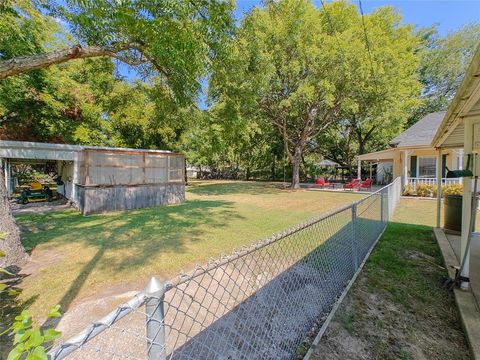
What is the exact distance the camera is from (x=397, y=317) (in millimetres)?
2918

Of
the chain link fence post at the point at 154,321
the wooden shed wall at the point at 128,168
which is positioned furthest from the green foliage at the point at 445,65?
the chain link fence post at the point at 154,321

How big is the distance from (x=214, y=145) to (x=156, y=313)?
17002 millimetres

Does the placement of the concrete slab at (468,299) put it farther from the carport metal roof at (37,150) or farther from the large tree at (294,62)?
the carport metal roof at (37,150)

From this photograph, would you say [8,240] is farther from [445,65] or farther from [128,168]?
[445,65]

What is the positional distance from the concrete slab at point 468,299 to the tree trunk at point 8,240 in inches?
267

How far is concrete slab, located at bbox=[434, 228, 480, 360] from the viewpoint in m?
2.40

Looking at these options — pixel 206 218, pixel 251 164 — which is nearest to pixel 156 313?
pixel 206 218

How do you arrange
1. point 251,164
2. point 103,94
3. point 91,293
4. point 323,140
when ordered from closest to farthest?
point 91,293, point 103,94, point 323,140, point 251,164

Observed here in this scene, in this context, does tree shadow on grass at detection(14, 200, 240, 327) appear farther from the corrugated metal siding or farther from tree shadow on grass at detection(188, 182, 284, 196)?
tree shadow on grass at detection(188, 182, 284, 196)

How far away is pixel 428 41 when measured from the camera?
24.2m

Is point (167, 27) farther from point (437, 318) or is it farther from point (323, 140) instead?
point (323, 140)

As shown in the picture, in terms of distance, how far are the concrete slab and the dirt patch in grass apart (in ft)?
0.39

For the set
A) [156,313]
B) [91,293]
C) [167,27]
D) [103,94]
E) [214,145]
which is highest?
[103,94]

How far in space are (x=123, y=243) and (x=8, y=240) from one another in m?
2.05
